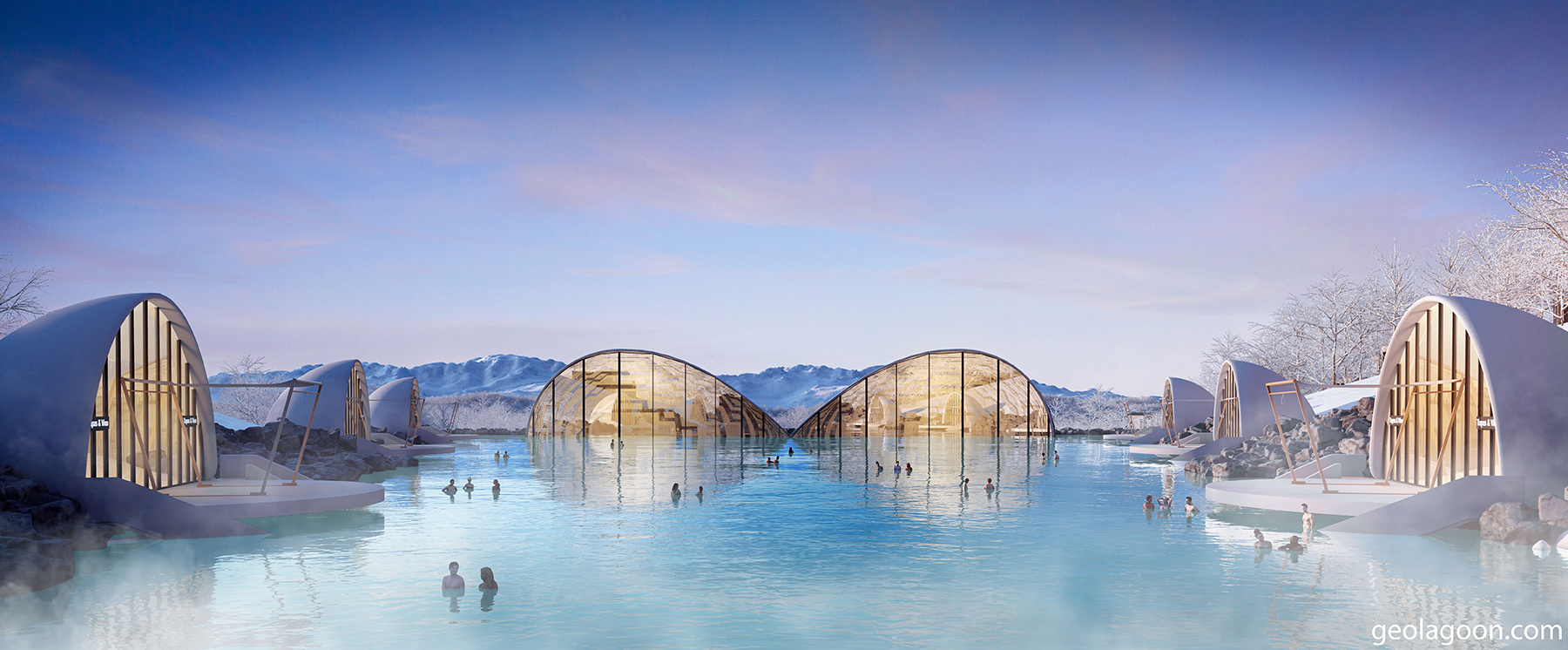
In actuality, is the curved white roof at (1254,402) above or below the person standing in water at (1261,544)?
above

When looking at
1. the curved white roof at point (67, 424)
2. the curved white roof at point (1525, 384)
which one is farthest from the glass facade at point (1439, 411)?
the curved white roof at point (67, 424)

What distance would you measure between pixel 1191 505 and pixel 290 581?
19.1 metres

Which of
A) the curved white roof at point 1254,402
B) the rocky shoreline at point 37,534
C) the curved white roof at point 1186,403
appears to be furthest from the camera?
the curved white roof at point 1186,403

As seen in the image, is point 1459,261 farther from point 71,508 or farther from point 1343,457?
point 71,508

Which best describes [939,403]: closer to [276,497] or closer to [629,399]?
[629,399]

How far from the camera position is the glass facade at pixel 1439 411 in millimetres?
22422

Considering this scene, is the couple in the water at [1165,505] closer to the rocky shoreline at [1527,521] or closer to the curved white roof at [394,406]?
the rocky shoreline at [1527,521]

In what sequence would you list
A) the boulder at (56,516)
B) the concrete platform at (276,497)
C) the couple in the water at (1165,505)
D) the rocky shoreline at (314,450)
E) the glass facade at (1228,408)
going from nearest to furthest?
the boulder at (56,516), the concrete platform at (276,497), the couple in the water at (1165,505), the rocky shoreline at (314,450), the glass facade at (1228,408)

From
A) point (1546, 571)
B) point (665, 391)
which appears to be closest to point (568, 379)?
point (665, 391)

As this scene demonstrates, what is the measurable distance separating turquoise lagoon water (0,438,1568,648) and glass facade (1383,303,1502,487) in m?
3.51

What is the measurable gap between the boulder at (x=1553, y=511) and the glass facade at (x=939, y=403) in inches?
2014

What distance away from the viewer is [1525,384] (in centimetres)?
2119

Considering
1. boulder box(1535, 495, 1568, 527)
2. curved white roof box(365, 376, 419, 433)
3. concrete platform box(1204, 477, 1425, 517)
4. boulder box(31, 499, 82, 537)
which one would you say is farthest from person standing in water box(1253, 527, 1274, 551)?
curved white roof box(365, 376, 419, 433)

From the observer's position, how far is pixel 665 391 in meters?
70.6
